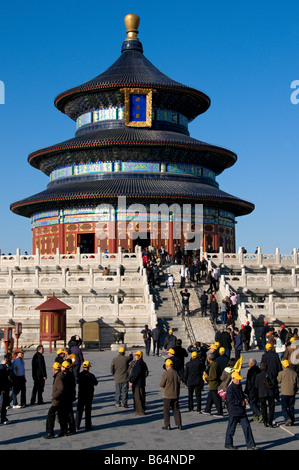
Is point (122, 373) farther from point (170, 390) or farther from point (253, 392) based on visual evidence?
point (253, 392)

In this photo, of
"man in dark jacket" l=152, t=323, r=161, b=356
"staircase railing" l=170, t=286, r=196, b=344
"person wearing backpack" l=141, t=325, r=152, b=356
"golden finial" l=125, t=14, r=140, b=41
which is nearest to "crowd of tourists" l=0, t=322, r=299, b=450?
"man in dark jacket" l=152, t=323, r=161, b=356

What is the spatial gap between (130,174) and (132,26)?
1668 centimetres

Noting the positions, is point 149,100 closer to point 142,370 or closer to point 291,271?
point 291,271

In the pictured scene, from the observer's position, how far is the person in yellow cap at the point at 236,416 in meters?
12.5

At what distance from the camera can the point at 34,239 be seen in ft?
181

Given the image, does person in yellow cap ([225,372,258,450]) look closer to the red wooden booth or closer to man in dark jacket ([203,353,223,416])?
man in dark jacket ([203,353,223,416])

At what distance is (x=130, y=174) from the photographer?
169 ft

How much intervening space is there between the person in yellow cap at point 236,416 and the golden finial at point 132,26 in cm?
5155

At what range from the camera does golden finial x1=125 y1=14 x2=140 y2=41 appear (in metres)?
59.8

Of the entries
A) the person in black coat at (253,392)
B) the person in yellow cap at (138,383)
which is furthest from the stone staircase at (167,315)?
the person in black coat at (253,392)

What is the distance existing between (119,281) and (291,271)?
32.3ft

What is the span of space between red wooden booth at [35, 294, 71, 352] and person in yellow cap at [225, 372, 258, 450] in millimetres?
15748
